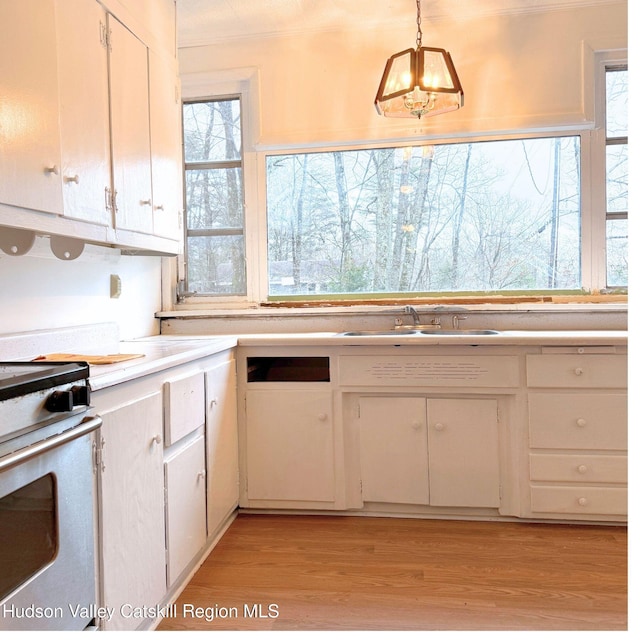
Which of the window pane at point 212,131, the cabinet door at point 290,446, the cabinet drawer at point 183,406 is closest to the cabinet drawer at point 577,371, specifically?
the cabinet door at point 290,446

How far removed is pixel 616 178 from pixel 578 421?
1.39 metres

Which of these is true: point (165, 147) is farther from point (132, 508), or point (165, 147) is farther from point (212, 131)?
point (132, 508)

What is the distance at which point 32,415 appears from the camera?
102 cm

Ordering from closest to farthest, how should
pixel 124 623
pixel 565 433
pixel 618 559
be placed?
pixel 124 623
pixel 618 559
pixel 565 433

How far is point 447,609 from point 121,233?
1.74 meters

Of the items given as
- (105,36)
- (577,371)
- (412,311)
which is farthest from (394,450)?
(105,36)

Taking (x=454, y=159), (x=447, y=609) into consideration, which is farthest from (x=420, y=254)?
(x=447, y=609)

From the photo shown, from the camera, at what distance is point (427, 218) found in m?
2.95

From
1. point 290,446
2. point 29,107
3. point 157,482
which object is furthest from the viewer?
point 290,446

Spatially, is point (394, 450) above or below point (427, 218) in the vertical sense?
below

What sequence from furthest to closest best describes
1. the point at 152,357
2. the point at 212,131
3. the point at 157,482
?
1. the point at 212,131
2. the point at 152,357
3. the point at 157,482

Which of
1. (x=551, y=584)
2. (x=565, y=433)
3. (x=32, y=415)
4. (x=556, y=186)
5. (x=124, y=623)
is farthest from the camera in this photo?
(x=556, y=186)

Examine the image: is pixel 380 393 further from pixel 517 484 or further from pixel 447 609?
pixel 447 609

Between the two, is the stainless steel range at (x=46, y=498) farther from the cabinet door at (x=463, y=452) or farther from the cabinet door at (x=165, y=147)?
the cabinet door at (x=463, y=452)
